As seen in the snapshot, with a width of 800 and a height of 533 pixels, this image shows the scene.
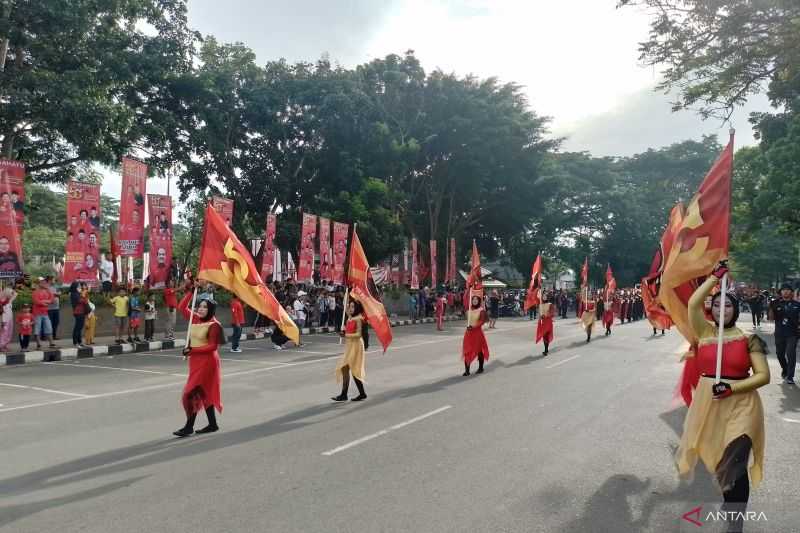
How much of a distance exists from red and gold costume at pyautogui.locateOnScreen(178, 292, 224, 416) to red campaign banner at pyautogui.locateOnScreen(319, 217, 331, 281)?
18.6m

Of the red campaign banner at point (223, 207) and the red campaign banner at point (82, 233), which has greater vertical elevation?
the red campaign banner at point (223, 207)

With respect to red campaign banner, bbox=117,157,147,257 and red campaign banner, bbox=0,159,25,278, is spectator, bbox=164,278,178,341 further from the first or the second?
red campaign banner, bbox=0,159,25,278

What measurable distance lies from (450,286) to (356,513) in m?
32.2

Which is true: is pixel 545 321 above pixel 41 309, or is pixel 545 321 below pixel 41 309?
below

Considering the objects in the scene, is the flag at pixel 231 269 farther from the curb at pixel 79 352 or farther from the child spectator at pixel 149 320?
the child spectator at pixel 149 320

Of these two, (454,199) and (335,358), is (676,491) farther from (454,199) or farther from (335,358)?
(454,199)

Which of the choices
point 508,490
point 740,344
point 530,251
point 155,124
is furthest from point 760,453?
point 530,251

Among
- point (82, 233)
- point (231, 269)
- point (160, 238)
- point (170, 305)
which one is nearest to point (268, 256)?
point (160, 238)

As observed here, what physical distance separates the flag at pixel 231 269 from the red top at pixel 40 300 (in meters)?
9.19

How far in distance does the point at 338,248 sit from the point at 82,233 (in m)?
12.0

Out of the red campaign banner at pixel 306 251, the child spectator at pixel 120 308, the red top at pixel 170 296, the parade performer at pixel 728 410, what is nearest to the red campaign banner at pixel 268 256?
the red campaign banner at pixel 306 251

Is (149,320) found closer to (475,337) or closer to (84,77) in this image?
(84,77)

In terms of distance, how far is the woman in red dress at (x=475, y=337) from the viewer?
38.2 feet

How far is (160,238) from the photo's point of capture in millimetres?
18141
